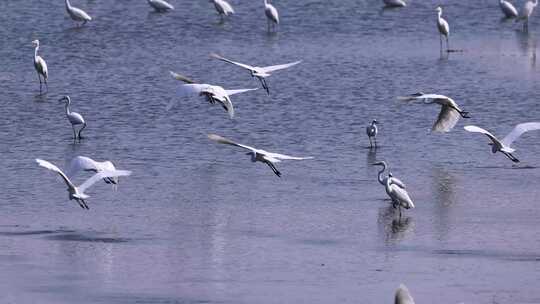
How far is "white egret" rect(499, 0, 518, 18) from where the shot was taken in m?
34.7

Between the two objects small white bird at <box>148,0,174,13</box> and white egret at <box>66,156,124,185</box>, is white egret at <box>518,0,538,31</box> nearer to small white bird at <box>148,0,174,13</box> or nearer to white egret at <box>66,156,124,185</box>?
small white bird at <box>148,0,174,13</box>

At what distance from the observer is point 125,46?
3111 cm

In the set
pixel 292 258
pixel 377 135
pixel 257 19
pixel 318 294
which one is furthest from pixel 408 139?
pixel 257 19

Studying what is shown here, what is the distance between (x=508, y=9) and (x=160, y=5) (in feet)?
26.5

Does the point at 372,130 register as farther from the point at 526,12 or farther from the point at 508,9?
the point at 508,9

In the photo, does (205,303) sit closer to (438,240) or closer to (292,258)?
(292,258)

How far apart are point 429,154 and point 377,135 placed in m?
1.71

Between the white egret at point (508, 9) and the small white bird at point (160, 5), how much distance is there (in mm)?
7741

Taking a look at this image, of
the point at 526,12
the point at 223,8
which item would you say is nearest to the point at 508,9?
the point at 526,12

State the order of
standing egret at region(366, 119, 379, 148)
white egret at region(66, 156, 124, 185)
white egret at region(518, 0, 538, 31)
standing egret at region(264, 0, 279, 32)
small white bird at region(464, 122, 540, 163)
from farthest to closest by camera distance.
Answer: white egret at region(518, 0, 538, 31) → standing egret at region(264, 0, 279, 32) → standing egret at region(366, 119, 379, 148) → small white bird at region(464, 122, 540, 163) → white egret at region(66, 156, 124, 185)

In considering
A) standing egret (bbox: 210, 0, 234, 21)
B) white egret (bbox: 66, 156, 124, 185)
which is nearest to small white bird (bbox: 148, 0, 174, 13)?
standing egret (bbox: 210, 0, 234, 21)

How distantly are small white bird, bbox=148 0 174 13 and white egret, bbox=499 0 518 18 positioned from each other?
774cm

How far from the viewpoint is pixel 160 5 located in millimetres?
35750

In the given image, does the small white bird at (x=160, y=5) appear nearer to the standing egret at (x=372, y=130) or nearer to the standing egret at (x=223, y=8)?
the standing egret at (x=223, y=8)
